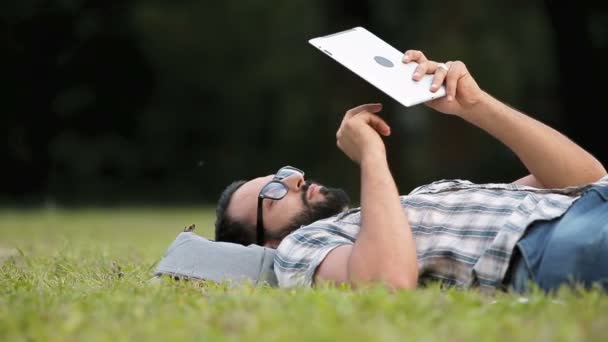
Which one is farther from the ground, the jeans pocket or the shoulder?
the jeans pocket

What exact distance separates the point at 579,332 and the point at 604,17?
18739mm

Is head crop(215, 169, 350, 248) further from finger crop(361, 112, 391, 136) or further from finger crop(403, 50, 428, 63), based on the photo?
finger crop(403, 50, 428, 63)

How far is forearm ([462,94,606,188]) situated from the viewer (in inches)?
171

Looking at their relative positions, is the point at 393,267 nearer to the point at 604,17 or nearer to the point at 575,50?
the point at 575,50

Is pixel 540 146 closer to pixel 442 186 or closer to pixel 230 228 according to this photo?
pixel 442 186

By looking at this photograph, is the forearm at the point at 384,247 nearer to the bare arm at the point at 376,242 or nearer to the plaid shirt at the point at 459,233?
the bare arm at the point at 376,242

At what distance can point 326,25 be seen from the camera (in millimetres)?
20562

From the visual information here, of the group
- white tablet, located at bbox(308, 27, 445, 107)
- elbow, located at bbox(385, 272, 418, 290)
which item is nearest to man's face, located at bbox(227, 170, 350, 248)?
white tablet, located at bbox(308, 27, 445, 107)

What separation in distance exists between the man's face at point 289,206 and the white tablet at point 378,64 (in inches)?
25.7

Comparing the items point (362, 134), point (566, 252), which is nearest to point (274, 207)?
point (362, 134)

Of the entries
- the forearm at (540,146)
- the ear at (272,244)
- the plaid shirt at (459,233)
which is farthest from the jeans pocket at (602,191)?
the ear at (272,244)

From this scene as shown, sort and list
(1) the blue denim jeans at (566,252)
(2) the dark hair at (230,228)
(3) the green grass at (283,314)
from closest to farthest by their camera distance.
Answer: (3) the green grass at (283,314)
(1) the blue denim jeans at (566,252)
(2) the dark hair at (230,228)

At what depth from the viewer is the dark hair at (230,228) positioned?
4.51 metres

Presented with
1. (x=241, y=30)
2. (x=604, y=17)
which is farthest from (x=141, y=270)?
(x=241, y=30)
